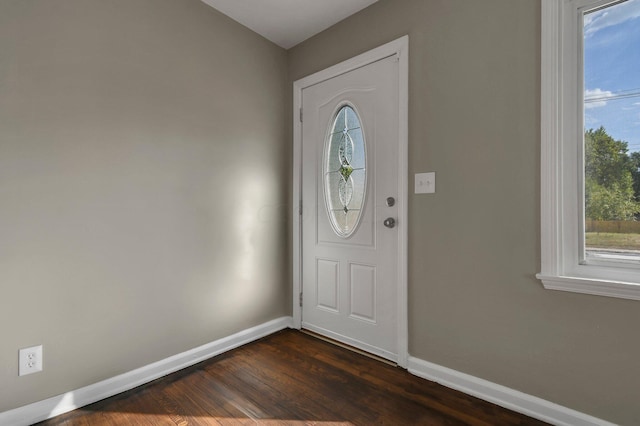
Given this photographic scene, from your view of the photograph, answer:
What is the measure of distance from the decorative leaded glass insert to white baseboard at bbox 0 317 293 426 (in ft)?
3.60

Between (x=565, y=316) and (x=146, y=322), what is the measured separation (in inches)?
88.3

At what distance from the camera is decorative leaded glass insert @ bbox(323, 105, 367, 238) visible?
231 cm

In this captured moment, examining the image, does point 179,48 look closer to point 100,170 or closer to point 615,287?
point 100,170

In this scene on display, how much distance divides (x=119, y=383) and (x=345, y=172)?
6.29 feet

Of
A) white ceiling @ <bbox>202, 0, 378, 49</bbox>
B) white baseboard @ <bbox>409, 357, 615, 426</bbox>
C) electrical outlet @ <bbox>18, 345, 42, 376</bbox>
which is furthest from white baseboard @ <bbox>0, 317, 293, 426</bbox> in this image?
white ceiling @ <bbox>202, 0, 378, 49</bbox>

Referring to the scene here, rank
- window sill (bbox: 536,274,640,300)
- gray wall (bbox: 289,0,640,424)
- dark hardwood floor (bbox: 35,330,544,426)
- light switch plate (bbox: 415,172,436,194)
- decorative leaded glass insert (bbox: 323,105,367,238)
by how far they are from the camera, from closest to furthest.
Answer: window sill (bbox: 536,274,640,300)
gray wall (bbox: 289,0,640,424)
dark hardwood floor (bbox: 35,330,544,426)
light switch plate (bbox: 415,172,436,194)
decorative leaded glass insert (bbox: 323,105,367,238)

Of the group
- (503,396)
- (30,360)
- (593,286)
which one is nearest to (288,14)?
(593,286)

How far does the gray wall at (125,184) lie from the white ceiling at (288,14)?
0.37 ft

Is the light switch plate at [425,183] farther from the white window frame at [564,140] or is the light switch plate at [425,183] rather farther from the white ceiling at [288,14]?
the white ceiling at [288,14]

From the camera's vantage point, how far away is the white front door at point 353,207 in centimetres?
213

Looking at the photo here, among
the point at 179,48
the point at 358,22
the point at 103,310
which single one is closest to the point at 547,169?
the point at 358,22

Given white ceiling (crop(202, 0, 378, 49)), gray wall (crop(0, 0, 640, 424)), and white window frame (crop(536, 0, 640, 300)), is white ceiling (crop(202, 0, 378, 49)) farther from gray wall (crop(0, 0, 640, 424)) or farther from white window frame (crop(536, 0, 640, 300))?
white window frame (crop(536, 0, 640, 300))

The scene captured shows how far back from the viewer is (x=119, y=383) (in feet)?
5.90

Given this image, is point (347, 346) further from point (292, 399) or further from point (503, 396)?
point (503, 396)
